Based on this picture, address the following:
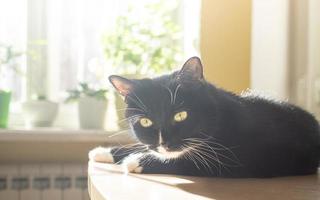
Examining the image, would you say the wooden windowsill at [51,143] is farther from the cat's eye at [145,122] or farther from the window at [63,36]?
the cat's eye at [145,122]

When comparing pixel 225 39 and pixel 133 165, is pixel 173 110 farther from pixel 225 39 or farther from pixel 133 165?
pixel 225 39

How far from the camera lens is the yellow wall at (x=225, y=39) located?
167 cm

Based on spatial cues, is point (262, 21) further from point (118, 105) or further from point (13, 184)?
point (13, 184)

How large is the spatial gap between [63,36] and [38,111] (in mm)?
404

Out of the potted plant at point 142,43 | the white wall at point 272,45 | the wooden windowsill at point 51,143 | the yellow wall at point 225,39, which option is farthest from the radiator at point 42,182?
the white wall at point 272,45

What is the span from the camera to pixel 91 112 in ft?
6.12

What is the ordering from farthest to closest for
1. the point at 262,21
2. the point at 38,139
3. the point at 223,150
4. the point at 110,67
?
the point at 110,67
the point at 38,139
the point at 262,21
the point at 223,150

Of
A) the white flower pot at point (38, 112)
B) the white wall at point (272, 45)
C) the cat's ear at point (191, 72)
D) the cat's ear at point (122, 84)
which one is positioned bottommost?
the white flower pot at point (38, 112)

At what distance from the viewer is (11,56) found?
194 cm

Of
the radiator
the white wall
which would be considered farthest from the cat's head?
the radiator

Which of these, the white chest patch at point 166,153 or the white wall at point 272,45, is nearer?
the white chest patch at point 166,153

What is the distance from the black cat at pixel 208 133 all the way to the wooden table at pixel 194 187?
0.03 metres

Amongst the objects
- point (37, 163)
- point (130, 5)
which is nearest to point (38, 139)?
point (37, 163)

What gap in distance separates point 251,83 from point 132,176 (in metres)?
0.85
